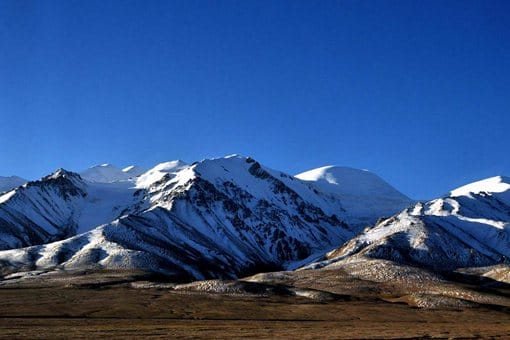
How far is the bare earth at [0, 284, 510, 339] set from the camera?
61281 mm

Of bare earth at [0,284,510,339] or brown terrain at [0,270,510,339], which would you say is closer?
bare earth at [0,284,510,339]

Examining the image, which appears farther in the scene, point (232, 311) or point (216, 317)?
point (232, 311)

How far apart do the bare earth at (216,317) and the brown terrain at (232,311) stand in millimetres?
116

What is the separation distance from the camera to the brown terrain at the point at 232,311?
6284 centimetres

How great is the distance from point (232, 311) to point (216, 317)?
10.4 m

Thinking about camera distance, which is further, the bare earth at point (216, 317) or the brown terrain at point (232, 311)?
the brown terrain at point (232, 311)

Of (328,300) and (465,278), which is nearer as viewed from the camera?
(328,300)

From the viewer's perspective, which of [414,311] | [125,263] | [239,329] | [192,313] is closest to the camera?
[239,329]

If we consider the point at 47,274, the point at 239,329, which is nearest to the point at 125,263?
the point at 47,274

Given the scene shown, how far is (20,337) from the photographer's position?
52.3 meters

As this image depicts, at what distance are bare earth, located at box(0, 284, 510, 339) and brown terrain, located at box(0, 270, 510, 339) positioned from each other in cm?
12

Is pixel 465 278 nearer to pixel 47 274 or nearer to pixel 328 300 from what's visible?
pixel 328 300

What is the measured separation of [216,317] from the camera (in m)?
84.6

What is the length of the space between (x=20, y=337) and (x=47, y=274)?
12397 centimetres
